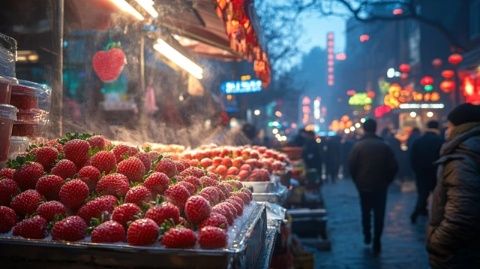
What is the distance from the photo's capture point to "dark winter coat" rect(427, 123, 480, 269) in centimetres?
377

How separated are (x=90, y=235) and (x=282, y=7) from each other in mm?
19322

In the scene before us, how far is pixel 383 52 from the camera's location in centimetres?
5384

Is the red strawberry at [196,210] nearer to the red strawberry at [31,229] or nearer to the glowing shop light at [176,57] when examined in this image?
the red strawberry at [31,229]

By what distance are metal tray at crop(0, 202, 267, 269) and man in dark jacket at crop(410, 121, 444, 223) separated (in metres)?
10.5

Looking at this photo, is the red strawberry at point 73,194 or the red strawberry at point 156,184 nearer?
the red strawberry at point 73,194

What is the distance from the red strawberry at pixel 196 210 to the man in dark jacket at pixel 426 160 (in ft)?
33.8

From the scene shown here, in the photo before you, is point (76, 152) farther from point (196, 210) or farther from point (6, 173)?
point (196, 210)

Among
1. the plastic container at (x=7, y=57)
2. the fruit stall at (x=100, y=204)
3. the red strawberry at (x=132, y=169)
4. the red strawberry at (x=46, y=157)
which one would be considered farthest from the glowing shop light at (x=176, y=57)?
the red strawberry at (x=132, y=169)

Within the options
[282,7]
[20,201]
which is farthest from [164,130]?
[282,7]

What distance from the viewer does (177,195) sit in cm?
241

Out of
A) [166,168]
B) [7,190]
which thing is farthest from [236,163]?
[7,190]

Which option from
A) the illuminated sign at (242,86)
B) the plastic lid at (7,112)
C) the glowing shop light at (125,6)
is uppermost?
the illuminated sign at (242,86)

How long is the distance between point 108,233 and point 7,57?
56.1 inches

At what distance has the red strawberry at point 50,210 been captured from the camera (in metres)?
2.19
